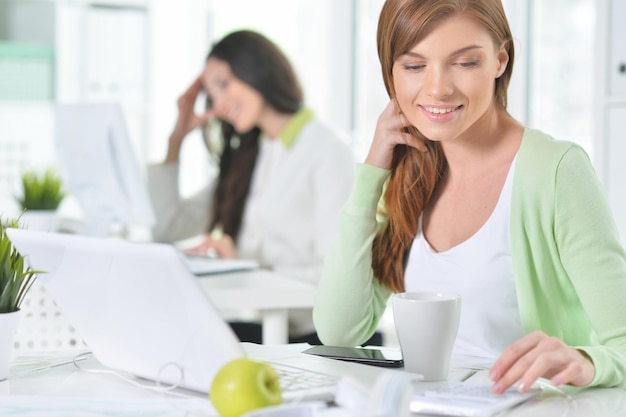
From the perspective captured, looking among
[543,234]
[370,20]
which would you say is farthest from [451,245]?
[370,20]

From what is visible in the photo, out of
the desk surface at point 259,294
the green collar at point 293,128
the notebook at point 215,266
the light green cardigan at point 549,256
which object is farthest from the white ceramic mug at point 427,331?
the green collar at point 293,128

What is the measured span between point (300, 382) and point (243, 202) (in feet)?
6.77

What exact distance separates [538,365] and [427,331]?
15 centimetres

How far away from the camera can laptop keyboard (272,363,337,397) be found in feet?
3.33

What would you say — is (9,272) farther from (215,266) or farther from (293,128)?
(293,128)

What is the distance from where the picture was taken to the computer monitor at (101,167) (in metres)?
2.58

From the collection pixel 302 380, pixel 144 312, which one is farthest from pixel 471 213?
pixel 144 312

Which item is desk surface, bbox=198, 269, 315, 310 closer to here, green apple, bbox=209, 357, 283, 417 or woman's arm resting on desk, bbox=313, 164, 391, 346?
woman's arm resting on desk, bbox=313, 164, 391, 346

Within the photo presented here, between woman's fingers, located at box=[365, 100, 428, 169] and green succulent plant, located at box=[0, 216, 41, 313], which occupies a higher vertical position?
woman's fingers, located at box=[365, 100, 428, 169]

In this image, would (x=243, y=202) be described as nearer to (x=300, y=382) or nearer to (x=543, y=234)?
(x=543, y=234)

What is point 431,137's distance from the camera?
1371 millimetres

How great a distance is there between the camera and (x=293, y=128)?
115 inches

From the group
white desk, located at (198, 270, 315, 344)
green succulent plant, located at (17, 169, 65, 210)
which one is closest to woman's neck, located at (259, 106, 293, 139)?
green succulent plant, located at (17, 169, 65, 210)

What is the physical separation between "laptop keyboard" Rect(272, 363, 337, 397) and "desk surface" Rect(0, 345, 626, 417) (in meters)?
0.09
